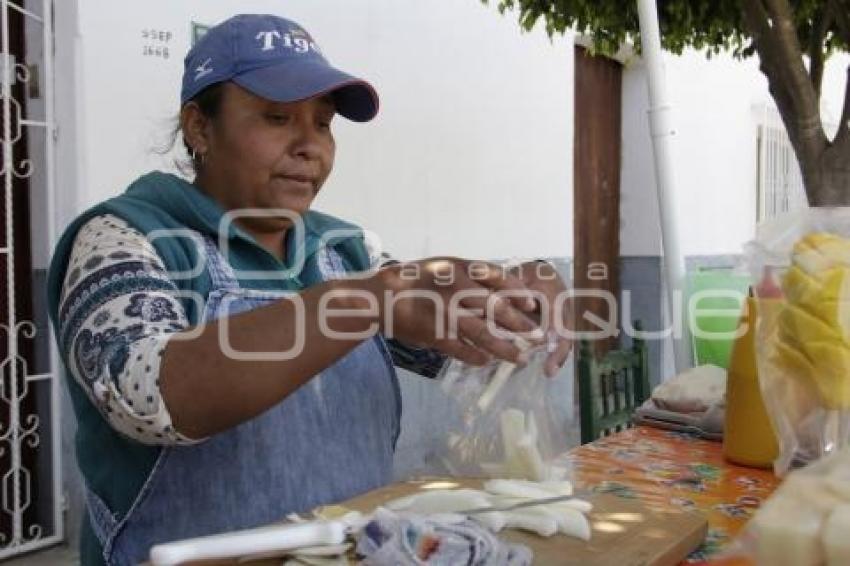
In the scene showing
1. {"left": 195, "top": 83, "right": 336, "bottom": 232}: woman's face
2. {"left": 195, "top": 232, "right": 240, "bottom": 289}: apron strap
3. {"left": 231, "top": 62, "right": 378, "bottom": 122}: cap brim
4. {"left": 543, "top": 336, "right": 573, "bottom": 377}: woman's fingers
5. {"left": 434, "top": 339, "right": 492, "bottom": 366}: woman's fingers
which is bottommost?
{"left": 543, "top": 336, "right": 573, "bottom": 377}: woman's fingers

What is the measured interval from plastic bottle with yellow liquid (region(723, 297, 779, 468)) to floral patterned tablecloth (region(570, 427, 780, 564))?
0.10ft

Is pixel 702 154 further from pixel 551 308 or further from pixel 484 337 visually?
pixel 484 337

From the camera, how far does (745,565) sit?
3.00 feet

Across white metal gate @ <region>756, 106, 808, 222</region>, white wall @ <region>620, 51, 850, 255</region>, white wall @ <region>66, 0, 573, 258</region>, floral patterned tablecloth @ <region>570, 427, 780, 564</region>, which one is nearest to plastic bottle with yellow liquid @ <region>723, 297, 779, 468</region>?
floral patterned tablecloth @ <region>570, 427, 780, 564</region>

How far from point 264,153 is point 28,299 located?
1.80m

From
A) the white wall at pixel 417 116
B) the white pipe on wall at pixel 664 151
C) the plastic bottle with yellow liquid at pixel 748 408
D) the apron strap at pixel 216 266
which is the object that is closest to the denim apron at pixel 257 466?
the apron strap at pixel 216 266

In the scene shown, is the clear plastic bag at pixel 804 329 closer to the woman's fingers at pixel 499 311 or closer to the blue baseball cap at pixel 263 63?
the woman's fingers at pixel 499 311

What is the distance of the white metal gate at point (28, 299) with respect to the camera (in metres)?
2.62

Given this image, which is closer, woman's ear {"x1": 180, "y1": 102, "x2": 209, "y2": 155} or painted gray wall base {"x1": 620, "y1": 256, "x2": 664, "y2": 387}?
woman's ear {"x1": 180, "y1": 102, "x2": 209, "y2": 155}

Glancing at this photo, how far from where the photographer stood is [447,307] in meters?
1.07

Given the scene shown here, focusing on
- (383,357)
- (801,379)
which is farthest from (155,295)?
(801,379)

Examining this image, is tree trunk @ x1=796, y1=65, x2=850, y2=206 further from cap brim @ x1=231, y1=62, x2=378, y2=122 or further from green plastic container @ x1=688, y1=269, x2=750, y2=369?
cap brim @ x1=231, y1=62, x2=378, y2=122

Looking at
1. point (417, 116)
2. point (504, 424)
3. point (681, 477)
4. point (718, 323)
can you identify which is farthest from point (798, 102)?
point (504, 424)

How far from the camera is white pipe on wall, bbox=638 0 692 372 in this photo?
A: 9.73ft
